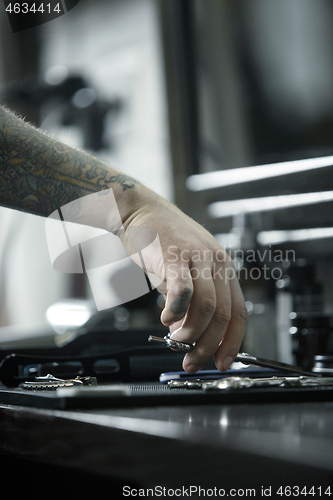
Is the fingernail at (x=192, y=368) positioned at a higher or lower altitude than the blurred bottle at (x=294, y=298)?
lower

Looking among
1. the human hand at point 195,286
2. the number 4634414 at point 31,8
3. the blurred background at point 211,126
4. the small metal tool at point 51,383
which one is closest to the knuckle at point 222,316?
the human hand at point 195,286

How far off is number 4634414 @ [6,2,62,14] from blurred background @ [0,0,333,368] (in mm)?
203

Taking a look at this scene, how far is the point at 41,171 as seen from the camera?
1.81 ft

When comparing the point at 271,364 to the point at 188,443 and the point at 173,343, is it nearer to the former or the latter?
the point at 173,343

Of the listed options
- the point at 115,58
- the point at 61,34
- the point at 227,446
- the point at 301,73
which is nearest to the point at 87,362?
the point at 227,446

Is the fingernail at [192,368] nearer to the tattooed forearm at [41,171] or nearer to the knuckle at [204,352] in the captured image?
the knuckle at [204,352]

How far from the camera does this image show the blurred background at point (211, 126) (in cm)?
94

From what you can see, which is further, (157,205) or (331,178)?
(331,178)

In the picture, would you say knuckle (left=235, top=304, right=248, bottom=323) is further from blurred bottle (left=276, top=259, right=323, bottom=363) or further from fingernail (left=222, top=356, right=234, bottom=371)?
blurred bottle (left=276, top=259, right=323, bottom=363)

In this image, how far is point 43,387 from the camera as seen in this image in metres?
0.39

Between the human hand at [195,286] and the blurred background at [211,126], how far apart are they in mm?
249

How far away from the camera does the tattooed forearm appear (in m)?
0.54

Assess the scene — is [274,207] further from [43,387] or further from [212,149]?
[43,387]

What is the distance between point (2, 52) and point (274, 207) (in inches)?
55.5
